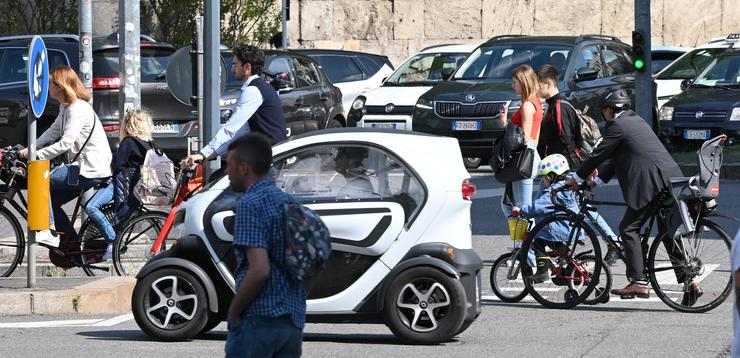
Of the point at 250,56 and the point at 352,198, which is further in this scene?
the point at 250,56

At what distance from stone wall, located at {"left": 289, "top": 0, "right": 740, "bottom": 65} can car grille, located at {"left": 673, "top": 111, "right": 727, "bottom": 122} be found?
581 inches

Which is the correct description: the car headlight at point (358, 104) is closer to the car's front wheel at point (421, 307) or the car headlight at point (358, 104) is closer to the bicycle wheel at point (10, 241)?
the bicycle wheel at point (10, 241)

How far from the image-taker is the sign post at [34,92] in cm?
1220

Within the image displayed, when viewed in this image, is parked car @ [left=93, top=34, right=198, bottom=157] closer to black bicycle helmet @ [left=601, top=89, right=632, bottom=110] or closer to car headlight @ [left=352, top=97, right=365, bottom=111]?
car headlight @ [left=352, top=97, right=365, bottom=111]

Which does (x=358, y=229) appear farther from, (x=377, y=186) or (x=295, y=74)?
(x=295, y=74)

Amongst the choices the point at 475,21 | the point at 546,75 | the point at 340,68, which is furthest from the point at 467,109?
the point at 475,21

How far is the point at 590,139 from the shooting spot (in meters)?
13.3

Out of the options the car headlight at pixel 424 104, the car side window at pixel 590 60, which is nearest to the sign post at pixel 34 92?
the car headlight at pixel 424 104

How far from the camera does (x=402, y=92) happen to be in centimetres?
2517

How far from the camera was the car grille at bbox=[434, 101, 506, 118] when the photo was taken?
22.0 m

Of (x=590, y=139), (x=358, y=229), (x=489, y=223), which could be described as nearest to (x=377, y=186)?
(x=358, y=229)

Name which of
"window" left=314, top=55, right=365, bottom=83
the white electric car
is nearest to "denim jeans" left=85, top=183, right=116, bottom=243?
the white electric car

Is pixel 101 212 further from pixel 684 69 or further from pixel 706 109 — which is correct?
pixel 684 69

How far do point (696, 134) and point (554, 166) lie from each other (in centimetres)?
1176
